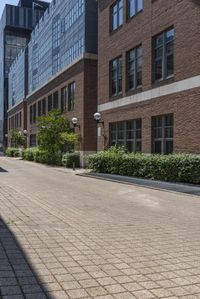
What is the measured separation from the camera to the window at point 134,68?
88.2ft

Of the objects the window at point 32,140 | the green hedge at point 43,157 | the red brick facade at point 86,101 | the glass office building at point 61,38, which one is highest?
the glass office building at point 61,38

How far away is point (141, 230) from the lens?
8.72 metres

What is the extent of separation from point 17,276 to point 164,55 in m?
19.9

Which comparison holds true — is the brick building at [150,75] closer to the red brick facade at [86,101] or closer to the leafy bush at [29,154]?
the red brick facade at [86,101]

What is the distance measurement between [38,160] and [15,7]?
58.4 meters

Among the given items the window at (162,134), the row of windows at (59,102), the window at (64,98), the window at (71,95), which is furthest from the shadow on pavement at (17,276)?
the window at (64,98)

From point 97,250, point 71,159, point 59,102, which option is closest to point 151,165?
point 97,250

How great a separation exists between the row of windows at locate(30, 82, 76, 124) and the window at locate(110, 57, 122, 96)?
30.5 ft

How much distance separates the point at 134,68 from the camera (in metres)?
27.5

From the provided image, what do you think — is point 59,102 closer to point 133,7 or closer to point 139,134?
point 133,7

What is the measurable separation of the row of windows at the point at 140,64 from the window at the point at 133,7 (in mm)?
2249

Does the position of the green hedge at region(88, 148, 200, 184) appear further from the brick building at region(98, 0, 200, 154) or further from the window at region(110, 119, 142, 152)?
the brick building at region(98, 0, 200, 154)

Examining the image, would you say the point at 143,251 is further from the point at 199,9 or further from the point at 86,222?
the point at 199,9

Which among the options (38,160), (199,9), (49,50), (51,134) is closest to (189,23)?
(199,9)
